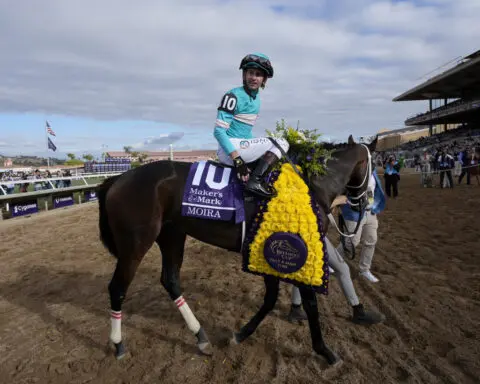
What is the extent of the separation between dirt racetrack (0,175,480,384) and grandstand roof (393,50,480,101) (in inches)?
1508

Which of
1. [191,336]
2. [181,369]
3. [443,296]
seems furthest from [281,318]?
[443,296]

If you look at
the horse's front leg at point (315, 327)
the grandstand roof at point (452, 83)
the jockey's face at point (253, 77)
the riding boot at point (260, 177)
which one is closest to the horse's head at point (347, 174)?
the riding boot at point (260, 177)

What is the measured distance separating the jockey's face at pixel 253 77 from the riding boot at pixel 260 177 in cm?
74

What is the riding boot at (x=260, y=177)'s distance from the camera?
3113mm

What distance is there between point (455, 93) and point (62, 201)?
54.2 m

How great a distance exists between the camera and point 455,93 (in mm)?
48094

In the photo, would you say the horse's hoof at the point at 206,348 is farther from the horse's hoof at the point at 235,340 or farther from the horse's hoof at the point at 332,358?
the horse's hoof at the point at 332,358

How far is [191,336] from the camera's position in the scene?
149 inches

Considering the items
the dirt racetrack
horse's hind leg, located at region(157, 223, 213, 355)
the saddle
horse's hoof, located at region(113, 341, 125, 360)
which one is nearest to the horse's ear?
the saddle

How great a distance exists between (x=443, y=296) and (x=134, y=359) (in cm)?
415

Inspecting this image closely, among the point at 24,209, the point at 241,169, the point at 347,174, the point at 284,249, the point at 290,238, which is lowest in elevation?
the point at 24,209

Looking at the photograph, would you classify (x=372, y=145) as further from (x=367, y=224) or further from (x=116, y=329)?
(x=116, y=329)

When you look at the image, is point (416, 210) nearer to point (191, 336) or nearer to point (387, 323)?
point (387, 323)

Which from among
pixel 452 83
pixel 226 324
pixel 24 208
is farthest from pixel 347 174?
pixel 452 83
